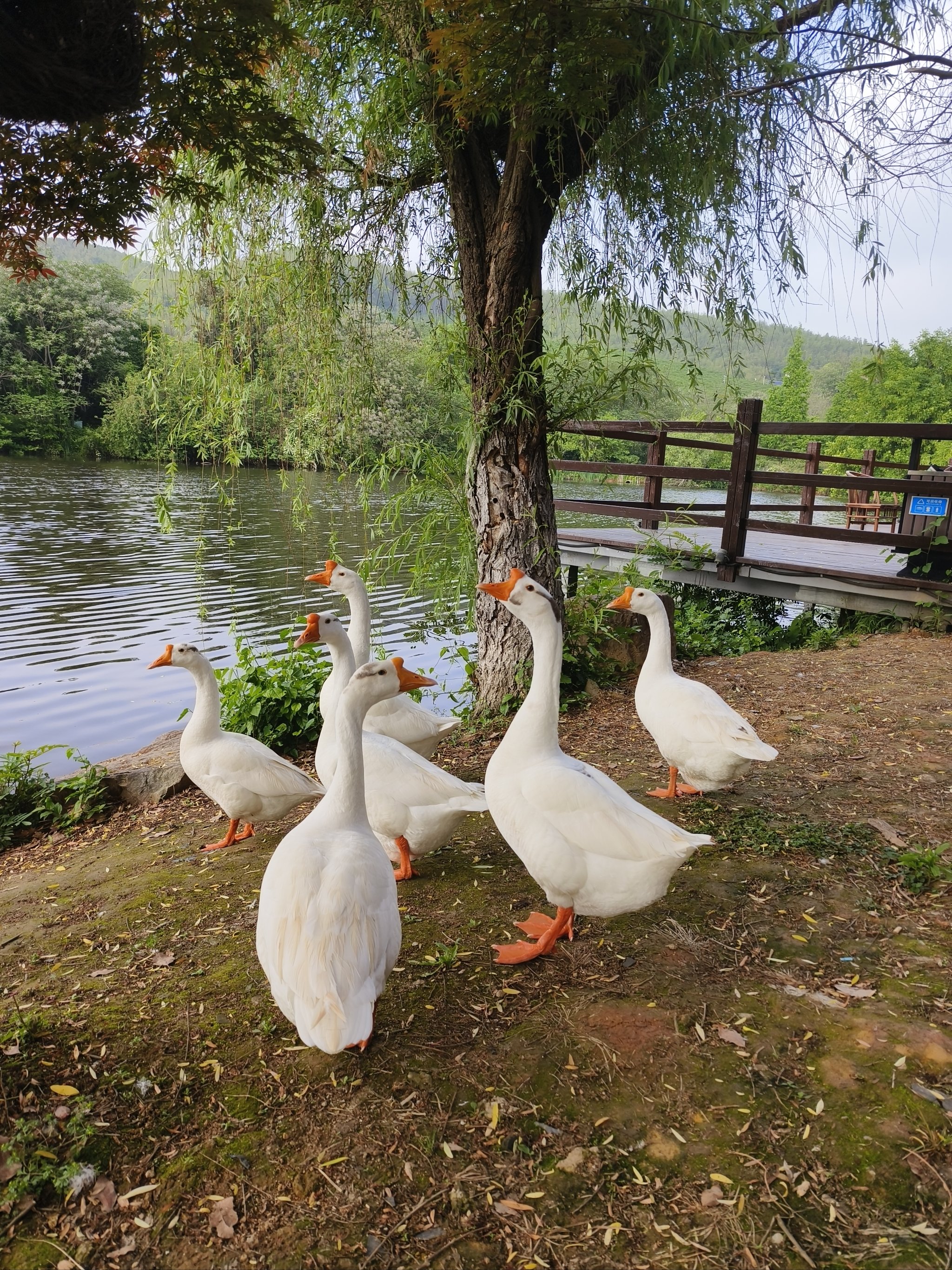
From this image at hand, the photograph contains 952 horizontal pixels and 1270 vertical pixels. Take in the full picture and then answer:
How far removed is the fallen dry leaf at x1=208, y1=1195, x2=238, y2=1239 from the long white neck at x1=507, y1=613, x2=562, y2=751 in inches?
70.5

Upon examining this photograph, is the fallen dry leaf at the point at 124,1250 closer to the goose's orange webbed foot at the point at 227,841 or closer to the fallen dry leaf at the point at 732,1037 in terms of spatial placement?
the fallen dry leaf at the point at 732,1037

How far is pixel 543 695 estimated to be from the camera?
3234 millimetres

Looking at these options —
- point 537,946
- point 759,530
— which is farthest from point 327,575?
point 759,530

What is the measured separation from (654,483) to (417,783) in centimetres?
848

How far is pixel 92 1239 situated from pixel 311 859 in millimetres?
1074

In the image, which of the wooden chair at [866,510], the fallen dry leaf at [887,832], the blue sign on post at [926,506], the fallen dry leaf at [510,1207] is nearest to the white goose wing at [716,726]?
the fallen dry leaf at [887,832]

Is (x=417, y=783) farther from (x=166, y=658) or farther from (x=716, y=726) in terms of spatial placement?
(x=166, y=658)

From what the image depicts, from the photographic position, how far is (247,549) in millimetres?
16266

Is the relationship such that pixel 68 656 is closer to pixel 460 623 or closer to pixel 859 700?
pixel 460 623

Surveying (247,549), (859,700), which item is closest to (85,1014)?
(859,700)

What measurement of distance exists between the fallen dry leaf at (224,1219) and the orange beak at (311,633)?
8.16ft

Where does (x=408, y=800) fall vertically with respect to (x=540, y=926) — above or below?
above

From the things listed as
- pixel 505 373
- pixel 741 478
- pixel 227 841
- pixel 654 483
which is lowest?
pixel 227 841

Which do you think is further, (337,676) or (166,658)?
(166,658)
